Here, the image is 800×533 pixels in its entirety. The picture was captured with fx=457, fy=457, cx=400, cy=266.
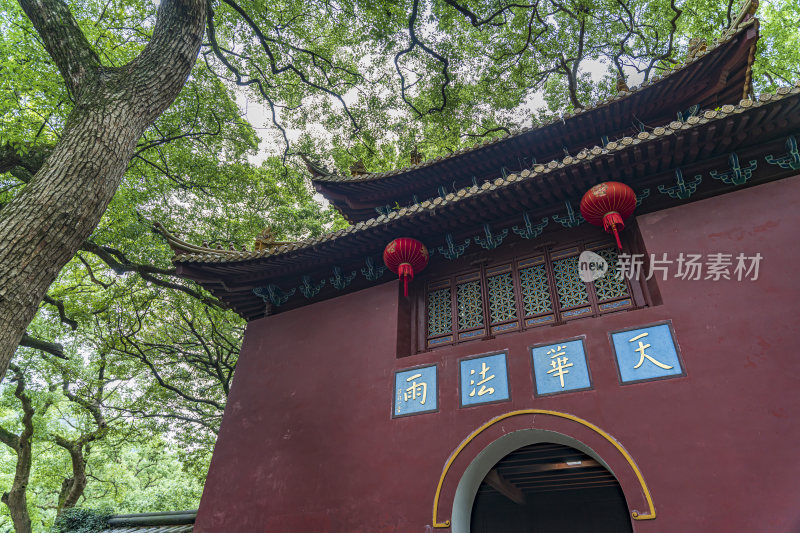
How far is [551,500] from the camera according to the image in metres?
6.75

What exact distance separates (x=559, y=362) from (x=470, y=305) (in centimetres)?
129

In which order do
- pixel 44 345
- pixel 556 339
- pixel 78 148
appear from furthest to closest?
pixel 44 345 → pixel 556 339 → pixel 78 148

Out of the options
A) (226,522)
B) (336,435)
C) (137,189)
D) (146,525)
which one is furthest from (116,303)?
(336,435)

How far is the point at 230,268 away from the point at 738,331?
5.45 metres

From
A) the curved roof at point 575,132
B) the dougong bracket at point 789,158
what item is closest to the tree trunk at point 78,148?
the curved roof at point 575,132

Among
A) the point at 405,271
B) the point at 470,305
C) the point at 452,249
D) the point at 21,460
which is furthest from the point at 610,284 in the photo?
the point at 21,460

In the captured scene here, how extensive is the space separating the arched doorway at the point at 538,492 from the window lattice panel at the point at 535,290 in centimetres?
129

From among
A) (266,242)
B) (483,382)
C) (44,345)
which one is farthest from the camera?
(44,345)

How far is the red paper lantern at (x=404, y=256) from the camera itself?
5.18 m

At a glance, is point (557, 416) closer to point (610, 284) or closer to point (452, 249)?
point (610, 284)

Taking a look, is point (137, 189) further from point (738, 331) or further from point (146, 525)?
point (738, 331)

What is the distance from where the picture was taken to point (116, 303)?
10688 millimetres

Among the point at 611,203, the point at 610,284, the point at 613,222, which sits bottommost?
the point at 610,284

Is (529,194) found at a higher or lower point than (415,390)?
higher
